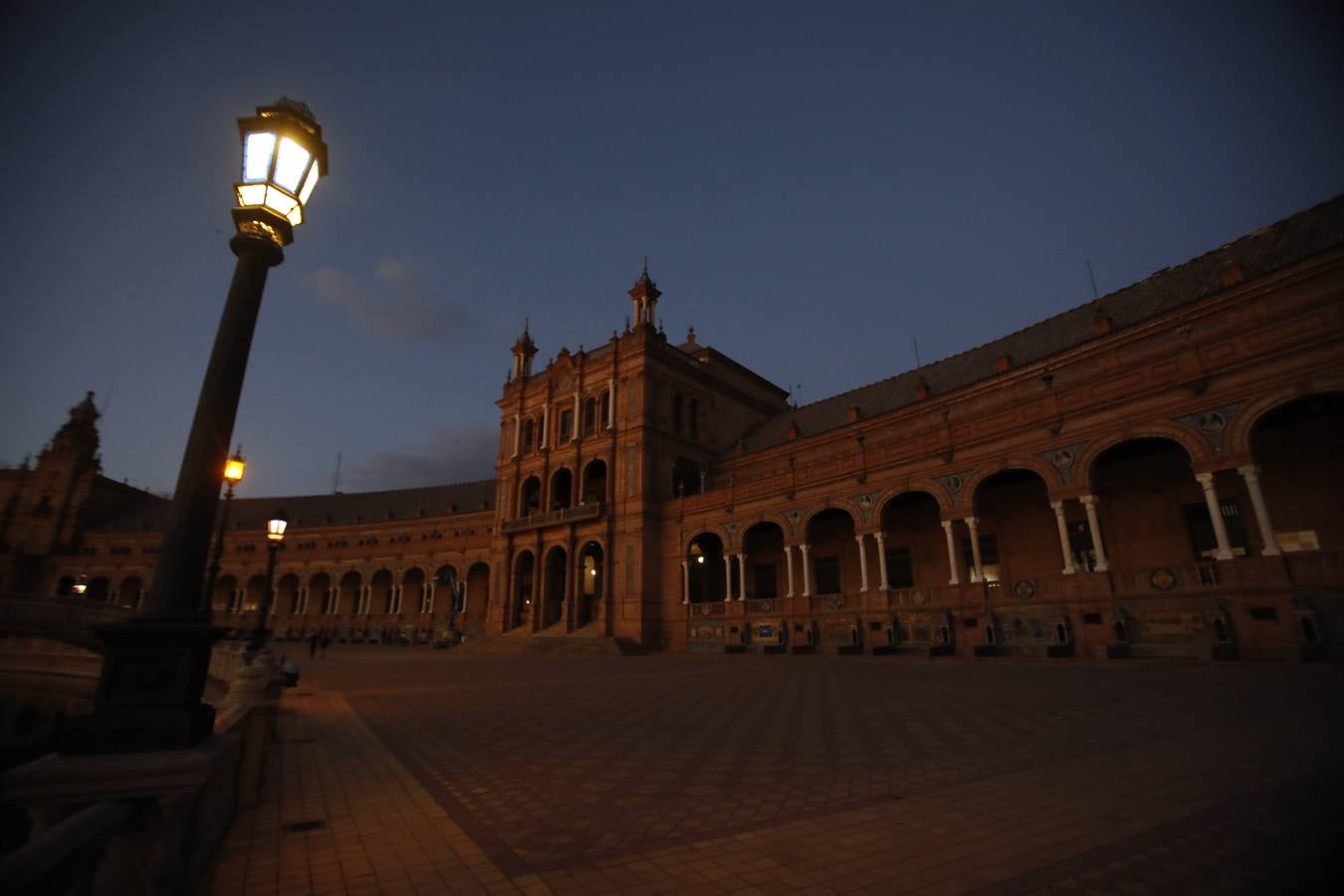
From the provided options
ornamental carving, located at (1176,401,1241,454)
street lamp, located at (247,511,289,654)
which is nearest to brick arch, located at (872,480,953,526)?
ornamental carving, located at (1176,401,1241,454)

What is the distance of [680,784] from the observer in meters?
5.61

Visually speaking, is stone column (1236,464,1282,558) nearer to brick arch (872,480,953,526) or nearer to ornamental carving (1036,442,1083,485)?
ornamental carving (1036,442,1083,485)

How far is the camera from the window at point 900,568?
2722 cm

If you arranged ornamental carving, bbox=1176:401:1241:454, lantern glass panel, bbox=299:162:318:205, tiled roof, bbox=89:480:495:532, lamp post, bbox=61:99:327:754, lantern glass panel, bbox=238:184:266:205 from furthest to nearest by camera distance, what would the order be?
tiled roof, bbox=89:480:495:532
ornamental carving, bbox=1176:401:1241:454
lantern glass panel, bbox=299:162:318:205
lantern glass panel, bbox=238:184:266:205
lamp post, bbox=61:99:327:754

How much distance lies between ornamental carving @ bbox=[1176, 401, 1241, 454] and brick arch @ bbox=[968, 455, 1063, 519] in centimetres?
368

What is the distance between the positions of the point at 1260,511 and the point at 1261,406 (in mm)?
2727

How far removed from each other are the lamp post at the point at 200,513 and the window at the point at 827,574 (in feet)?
93.8

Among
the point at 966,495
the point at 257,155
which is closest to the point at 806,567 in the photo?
the point at 966,495

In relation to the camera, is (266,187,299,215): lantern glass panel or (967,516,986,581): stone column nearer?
(266,187,299,215): lantern glass panel

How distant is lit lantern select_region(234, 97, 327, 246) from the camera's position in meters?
4.29

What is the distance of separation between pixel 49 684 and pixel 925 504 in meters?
44.8

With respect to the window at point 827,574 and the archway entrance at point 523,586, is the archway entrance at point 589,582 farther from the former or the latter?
the window at point 827,574

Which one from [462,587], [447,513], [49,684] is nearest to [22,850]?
[49,684]

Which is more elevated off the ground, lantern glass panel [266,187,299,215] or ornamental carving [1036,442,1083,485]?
ornamental carving [1036,442,1083,485]
